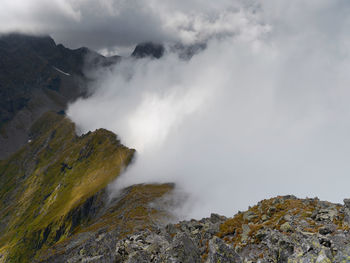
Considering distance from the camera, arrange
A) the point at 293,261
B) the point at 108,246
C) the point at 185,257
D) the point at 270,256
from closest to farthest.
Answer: the point at 293,261
the point at 270,256
the point at 185,257
the point at 108,246

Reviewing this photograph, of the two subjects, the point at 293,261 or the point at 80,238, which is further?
the point at 80,238

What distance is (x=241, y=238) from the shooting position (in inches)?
1430

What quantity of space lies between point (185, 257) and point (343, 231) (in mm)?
18035

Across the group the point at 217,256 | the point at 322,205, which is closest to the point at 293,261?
the point at 217,256

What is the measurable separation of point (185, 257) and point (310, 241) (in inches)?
547

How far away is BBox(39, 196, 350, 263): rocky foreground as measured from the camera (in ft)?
63.8

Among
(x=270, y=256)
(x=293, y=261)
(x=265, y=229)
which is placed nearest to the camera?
(x=293, y=261)

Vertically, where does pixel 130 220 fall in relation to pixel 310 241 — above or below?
above

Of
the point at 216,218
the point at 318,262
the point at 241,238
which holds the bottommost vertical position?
the point at 318,262

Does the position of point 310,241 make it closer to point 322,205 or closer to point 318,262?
point 318,262

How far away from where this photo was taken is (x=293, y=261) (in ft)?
59.5

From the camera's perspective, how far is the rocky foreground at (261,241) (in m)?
19.5

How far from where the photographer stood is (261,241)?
32688mm

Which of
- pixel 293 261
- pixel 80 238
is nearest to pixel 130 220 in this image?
pixel 80 238
